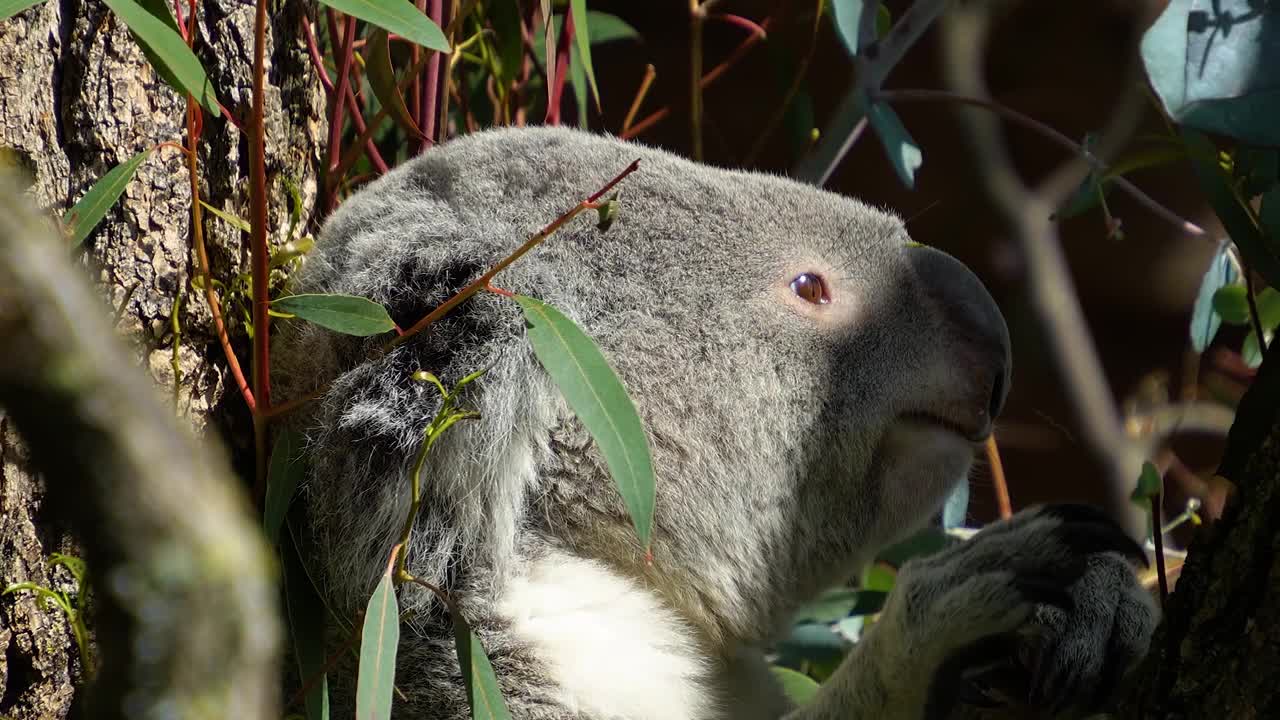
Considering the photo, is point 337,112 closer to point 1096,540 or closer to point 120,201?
point 120,201

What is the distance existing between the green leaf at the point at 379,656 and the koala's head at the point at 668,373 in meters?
0.16

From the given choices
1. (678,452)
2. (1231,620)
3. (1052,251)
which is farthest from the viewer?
(1052,251)

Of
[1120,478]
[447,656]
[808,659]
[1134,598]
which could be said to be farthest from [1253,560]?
[1120,478]

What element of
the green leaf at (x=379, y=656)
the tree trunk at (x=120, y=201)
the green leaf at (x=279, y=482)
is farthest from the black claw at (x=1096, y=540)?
the tree trunk at (x=120, y=201)

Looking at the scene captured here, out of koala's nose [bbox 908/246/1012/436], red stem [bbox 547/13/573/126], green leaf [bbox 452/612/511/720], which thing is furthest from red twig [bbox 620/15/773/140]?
green leaf [bbox 452/612/511/720]

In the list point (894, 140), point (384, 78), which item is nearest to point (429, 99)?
point (384, 78)

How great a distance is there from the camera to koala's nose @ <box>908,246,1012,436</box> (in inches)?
66.8

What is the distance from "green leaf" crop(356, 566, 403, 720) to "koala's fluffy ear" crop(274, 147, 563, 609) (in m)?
0.16

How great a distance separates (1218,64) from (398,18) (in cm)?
106

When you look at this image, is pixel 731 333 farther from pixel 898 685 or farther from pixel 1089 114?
pixel 1089 114

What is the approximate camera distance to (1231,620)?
3.44 ft

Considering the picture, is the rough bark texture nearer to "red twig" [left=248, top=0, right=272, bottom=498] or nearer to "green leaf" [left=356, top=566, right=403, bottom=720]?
"green leaf" [left=356, top=566, right=403, bottom=720]

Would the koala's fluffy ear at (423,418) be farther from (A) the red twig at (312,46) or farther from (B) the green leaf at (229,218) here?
(A) the red twig at (312,46)

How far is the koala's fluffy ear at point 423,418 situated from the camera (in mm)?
1433
